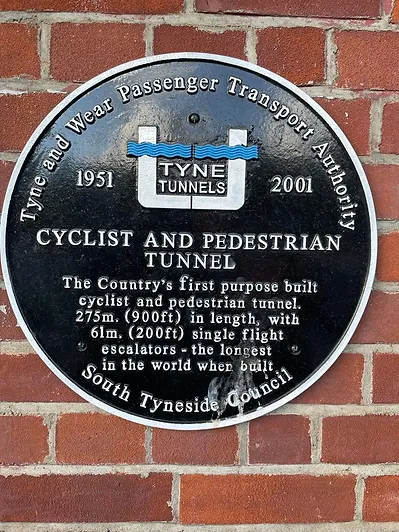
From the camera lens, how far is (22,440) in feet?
4.20

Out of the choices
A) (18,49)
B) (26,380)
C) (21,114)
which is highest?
(18,49)

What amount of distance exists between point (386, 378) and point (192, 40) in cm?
86

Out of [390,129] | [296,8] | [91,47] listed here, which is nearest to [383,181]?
[390,129]

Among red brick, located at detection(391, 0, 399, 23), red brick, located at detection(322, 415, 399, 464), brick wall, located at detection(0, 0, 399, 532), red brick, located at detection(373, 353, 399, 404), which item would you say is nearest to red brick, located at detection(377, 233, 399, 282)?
brick wall, located at detection(0, 0, 399, 532)

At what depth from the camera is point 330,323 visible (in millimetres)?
1265

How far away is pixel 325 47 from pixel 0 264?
0.84m

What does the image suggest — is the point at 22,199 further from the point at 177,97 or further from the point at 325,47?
the point at 325,47

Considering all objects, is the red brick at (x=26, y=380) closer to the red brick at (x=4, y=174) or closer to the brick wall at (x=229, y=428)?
the brick wall at (x=229, y=428)

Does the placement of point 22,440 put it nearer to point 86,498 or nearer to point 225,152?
point 86,498

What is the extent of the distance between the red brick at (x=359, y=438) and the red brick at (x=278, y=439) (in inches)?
2.0

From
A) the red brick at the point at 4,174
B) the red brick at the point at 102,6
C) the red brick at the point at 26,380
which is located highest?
the red brick at the point at 102,6

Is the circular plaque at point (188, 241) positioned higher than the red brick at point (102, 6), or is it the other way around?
the red brick at point (102, 6)

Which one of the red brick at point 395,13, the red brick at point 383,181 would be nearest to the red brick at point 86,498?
the red brick at point 383,181

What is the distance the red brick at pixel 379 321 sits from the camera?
4.23 feet
